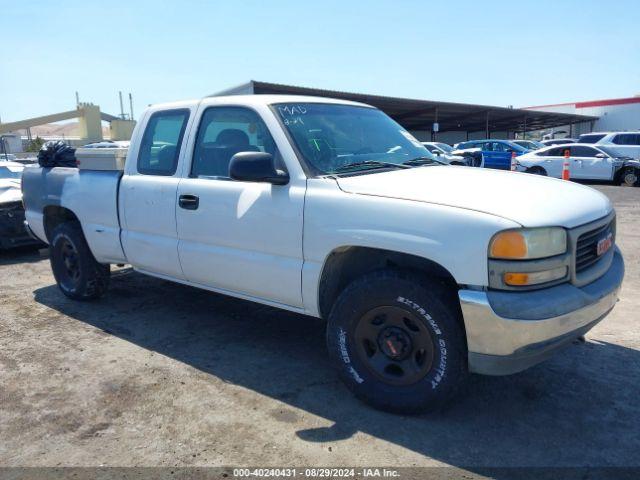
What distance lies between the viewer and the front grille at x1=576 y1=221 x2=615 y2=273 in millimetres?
2908

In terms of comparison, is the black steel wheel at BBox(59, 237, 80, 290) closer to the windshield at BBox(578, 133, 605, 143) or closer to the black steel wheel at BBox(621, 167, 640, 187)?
the black steel wheel at BBox(621, 167, 640, 187)

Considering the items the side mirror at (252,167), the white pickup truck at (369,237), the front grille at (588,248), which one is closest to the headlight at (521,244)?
the white pickup truck at (369,237)

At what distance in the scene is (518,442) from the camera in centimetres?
280

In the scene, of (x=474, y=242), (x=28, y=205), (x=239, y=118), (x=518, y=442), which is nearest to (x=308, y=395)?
(x=518, y=442)

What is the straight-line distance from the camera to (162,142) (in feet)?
14.3

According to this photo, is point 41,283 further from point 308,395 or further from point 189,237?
point 308,395

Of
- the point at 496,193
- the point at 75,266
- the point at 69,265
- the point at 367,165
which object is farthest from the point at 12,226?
the point at 496,193

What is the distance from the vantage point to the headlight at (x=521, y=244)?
260cm

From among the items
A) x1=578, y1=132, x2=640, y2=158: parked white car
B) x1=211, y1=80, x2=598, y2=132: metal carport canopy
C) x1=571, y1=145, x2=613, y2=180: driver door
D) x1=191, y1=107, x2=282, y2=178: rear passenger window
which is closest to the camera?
x1=191, y1=107, x2=282, y2=178: rear passenger window

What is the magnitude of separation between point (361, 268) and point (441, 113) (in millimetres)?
38704

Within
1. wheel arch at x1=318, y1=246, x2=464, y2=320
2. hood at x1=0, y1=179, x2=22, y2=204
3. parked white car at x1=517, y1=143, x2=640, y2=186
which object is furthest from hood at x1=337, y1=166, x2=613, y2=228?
parked white car at x1=517, y1=143, x2=640, y2=186

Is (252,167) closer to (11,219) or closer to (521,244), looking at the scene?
(521,244)

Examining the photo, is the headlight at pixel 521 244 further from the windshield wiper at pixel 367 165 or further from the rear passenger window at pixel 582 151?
the rear passenger window at pixel 582 151

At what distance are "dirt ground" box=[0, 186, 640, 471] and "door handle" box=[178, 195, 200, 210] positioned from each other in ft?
3.74
